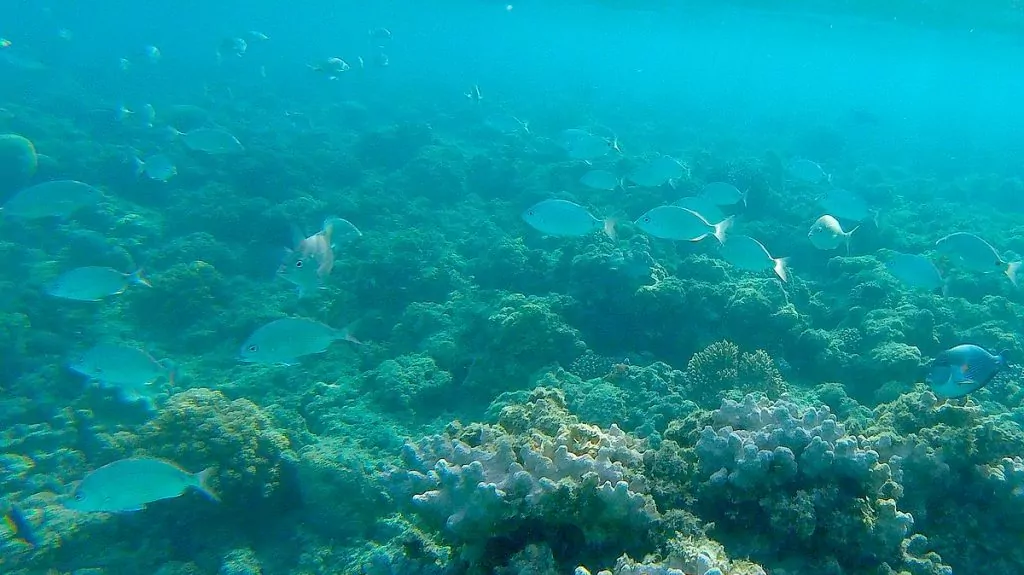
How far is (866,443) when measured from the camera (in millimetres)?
3516

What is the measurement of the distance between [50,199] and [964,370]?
37.7 ft

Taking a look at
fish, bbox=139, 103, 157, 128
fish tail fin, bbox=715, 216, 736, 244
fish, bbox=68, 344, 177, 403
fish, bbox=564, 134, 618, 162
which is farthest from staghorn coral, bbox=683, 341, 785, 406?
fish, bbox=139, 103, 157, 128

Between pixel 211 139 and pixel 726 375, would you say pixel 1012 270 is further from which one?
pixel 211 139

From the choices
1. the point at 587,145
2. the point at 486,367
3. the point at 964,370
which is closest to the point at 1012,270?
the point at 964,370

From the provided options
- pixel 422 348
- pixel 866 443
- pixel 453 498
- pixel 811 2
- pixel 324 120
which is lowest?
pixel 453 498

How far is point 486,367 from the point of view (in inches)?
276

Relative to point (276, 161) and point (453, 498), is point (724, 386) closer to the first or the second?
point (453, 498)

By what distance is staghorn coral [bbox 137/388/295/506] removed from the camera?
5262mm

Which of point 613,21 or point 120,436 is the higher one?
point 613,21

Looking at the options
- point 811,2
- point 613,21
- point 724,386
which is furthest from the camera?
point 613,21

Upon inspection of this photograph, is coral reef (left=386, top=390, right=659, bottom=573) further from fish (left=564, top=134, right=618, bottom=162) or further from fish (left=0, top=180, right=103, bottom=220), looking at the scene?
fish (left=0, top=180, right=103, bottom=220)

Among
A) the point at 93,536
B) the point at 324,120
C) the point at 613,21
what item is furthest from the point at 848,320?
the point at 613,21

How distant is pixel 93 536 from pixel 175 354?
150 inches

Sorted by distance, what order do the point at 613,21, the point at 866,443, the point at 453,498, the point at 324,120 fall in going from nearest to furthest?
1. the point at 453,498
2. the point at 866,443
3. the point at 324,120
4. the point at 613,21
